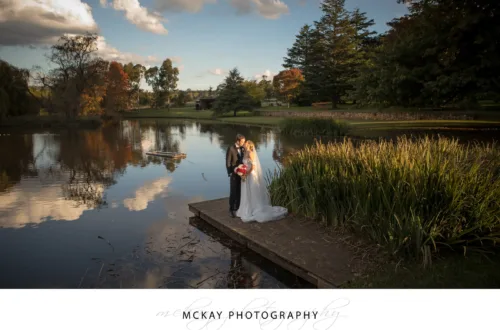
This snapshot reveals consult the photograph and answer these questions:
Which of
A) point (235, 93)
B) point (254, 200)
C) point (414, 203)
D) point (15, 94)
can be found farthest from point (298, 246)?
point (235, 93)

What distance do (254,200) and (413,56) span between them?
9056mm

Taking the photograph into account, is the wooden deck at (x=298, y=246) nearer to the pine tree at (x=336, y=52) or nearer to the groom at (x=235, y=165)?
the groom at (x=235, y=165)

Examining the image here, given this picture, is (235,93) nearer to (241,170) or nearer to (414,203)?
(241,170)

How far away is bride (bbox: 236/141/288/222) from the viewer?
18.1 feet

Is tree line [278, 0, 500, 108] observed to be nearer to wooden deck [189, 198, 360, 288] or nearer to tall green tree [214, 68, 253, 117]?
wooden deck [189, 198, 360, 288]

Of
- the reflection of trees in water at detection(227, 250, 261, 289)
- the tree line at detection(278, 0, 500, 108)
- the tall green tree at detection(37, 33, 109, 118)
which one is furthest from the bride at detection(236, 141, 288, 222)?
the tree line at detection(278, 0, 500, 108)

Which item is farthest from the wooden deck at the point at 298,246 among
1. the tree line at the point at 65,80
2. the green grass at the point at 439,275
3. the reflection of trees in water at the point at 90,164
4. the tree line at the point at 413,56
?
the tree line at the point at 413,56

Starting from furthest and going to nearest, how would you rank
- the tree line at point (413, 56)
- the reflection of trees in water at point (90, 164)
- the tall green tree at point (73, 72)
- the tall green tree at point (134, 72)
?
the tree line at point (413, 56)
the tall green tree at point (134, 72)
the reflection of trees in water at point (90, 164)
the tall green tree at point (73, 72)

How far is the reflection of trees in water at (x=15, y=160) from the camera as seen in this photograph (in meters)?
10.1

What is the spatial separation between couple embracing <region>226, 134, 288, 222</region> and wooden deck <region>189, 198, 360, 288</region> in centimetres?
16

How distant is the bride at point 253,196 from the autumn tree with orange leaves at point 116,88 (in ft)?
38.5

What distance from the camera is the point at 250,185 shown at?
556cm

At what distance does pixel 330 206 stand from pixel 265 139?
1496cm
